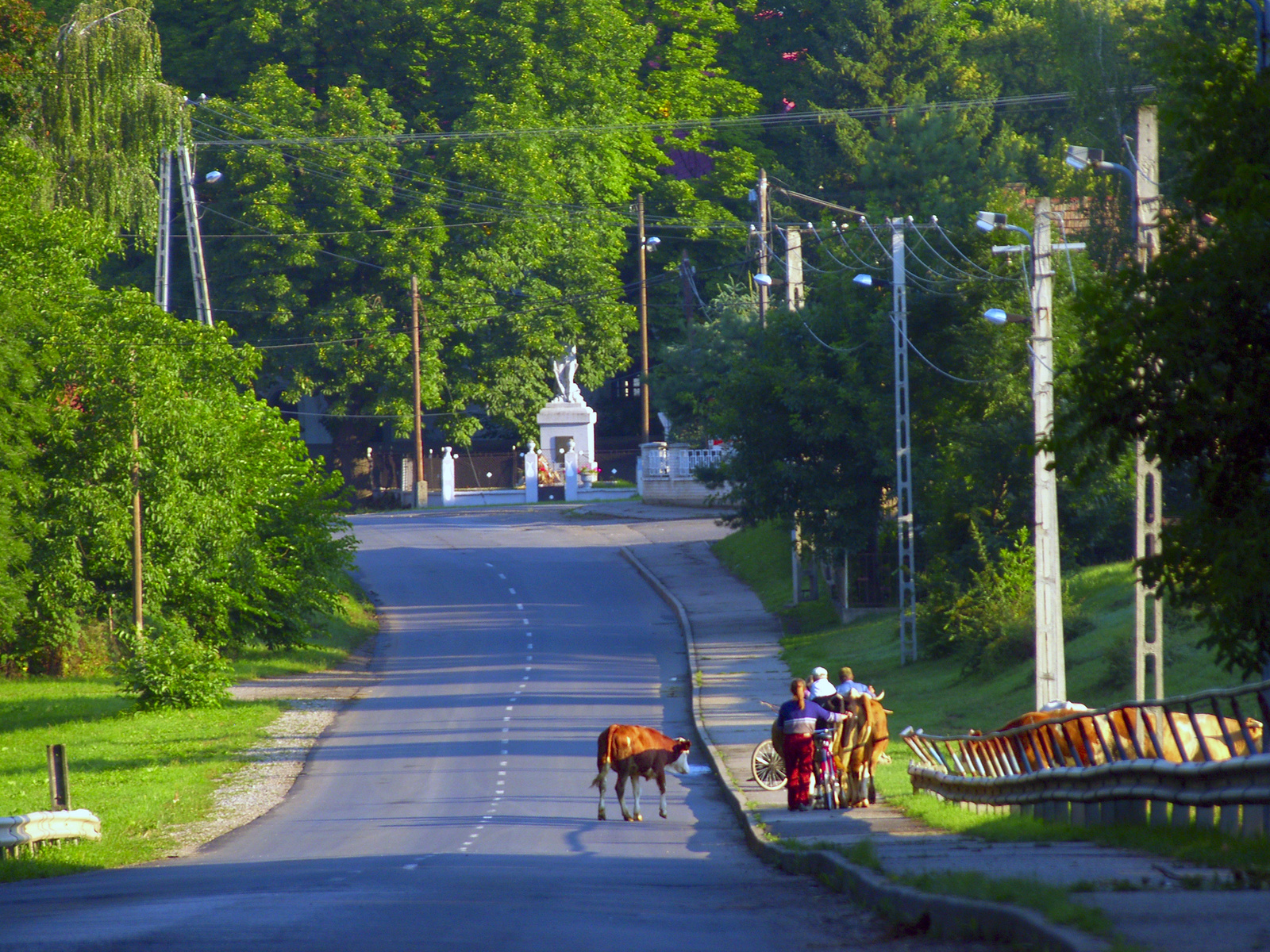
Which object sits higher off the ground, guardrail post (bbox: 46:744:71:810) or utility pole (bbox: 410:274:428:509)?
utility pole (bbox: 410:274:428:509)

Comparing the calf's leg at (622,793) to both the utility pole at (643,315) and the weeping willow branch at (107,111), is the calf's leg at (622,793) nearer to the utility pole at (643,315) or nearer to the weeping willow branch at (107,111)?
the weeping willow branch at (107,111)

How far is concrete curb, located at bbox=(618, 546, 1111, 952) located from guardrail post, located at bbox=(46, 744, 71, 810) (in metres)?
8.34

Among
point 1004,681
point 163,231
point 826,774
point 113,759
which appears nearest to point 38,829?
point 826,774

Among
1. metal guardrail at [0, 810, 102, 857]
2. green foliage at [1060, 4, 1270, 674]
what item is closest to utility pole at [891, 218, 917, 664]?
metal guardrail at [0, 810, 102, 857]

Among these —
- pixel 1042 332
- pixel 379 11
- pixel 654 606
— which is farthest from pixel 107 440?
pixel 379 11

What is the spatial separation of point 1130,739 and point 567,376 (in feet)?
193

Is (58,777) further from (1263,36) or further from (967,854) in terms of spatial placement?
(1263,36)

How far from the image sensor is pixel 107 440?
30.6 meters

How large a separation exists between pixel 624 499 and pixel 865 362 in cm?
2822

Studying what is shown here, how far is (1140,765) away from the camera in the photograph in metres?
10.2

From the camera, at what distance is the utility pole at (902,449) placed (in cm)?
3006

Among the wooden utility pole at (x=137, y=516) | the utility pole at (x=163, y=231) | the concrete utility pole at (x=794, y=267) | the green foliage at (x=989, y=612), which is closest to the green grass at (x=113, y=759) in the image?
the wooden utility pole at (x=137, y=516)

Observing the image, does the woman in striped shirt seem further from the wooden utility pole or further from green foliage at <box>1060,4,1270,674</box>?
the wooden utility pole

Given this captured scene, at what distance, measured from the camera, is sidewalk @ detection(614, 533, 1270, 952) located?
239 inches
